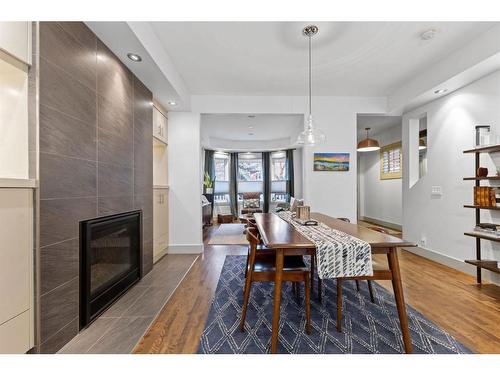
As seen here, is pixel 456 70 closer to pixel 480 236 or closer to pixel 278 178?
pixel 480 236

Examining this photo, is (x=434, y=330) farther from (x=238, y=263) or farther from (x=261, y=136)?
(x=261, y=136)

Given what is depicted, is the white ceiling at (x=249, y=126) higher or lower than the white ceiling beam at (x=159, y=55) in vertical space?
higher

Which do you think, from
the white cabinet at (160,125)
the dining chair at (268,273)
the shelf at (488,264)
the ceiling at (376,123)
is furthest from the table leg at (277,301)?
the ceiling at (376,123)

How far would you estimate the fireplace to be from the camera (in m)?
1.71

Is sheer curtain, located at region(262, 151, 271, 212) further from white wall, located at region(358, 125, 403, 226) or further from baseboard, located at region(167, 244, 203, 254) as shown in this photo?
baseboard, located at region(167, 244, 203, 254)

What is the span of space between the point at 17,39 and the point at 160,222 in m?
2.60

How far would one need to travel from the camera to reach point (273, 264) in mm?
1790

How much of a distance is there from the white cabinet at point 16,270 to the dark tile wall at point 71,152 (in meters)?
0.06

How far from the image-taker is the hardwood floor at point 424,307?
1.54 m

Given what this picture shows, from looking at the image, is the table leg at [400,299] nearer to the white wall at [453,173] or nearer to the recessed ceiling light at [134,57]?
the white wall at [453,173]
